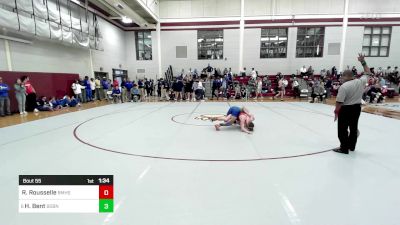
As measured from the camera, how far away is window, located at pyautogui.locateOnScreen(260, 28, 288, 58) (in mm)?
21031

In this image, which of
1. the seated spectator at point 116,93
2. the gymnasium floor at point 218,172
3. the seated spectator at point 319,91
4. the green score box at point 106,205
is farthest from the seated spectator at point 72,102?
→ the seated spectator at point 319,91

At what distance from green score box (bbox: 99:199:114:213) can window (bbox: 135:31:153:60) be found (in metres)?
21.4

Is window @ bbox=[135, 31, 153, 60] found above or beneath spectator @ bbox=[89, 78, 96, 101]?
above

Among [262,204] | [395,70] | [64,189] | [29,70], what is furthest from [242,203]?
[395,70]

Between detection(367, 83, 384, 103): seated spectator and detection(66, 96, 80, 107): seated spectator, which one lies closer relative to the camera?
detection(66, 96, 80, 107): seated spectator

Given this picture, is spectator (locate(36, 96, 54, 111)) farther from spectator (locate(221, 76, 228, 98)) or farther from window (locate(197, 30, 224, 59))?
window (locate(197, 30, 224, 59))

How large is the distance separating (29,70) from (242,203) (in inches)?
503

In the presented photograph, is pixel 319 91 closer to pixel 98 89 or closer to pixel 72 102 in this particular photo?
pixel 72 102

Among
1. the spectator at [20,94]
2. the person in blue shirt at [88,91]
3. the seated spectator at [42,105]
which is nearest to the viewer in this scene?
the spectator at [20,94]

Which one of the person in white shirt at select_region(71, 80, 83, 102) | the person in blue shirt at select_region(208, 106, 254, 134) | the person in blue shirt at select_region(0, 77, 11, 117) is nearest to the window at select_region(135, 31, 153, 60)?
the person in white shirt at select_region(71, 80, 83, 102)

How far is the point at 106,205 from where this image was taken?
2346 mm
